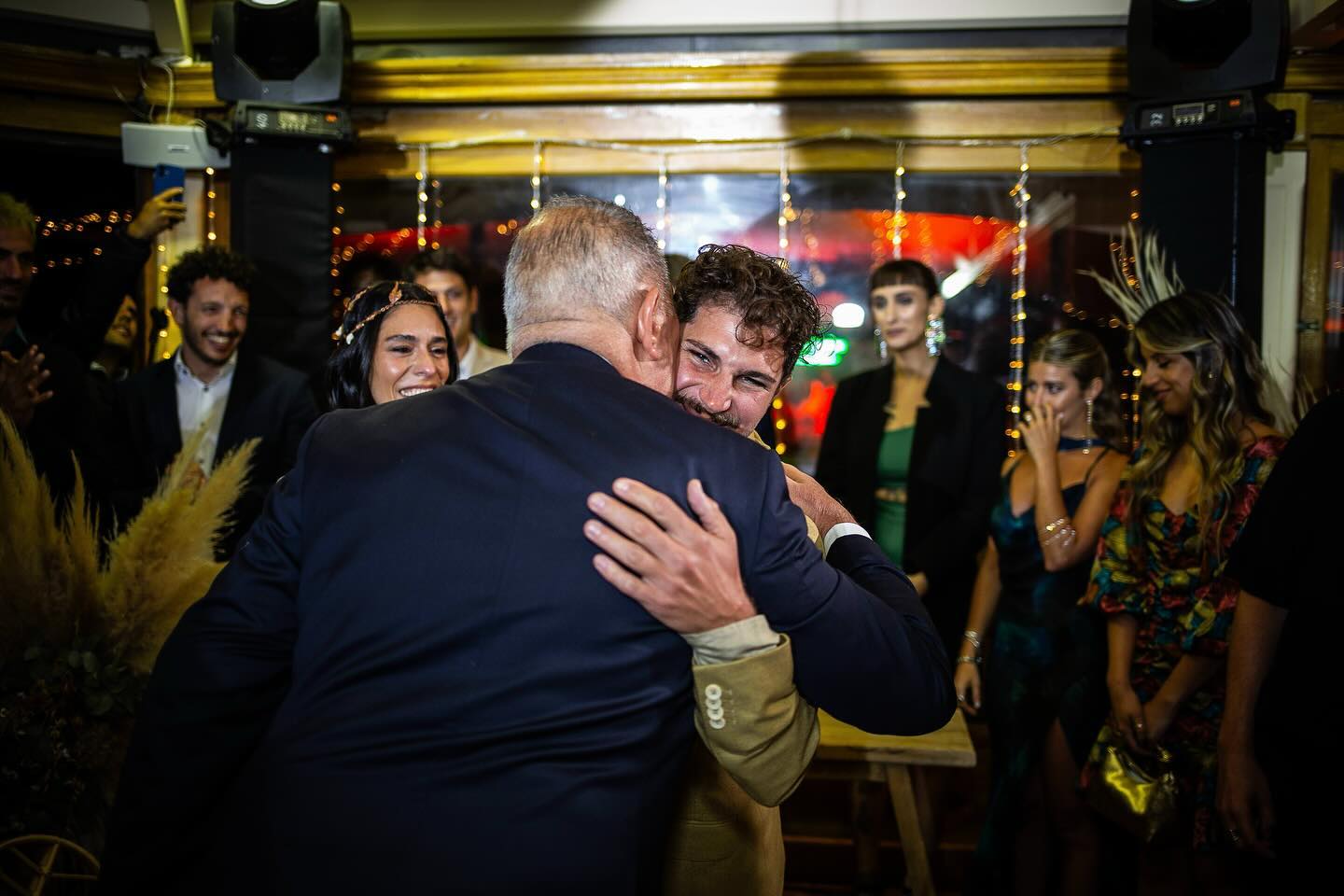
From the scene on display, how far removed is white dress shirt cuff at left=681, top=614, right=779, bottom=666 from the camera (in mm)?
1270

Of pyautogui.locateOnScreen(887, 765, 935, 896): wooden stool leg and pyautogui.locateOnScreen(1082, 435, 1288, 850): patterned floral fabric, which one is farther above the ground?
pyautogui.locateOnScreen(1082, 435, 1288, 850): patterned floral fabric

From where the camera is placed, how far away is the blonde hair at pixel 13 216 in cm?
308

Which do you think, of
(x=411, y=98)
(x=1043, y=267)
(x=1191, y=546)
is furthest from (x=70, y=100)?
(x=1191, y=546)

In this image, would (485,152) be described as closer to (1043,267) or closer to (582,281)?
(1043,267)

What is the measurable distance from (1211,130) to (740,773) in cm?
313

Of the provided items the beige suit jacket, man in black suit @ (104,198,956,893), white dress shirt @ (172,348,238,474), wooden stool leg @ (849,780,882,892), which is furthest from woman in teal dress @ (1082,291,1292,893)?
white dress shirt @ (172,348,238,474)

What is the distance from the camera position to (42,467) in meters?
3.08

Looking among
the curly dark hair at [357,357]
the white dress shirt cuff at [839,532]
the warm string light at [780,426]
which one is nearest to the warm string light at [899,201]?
the warm string light at [780,426]

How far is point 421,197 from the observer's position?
467 centimetres

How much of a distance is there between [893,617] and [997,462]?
2443mm

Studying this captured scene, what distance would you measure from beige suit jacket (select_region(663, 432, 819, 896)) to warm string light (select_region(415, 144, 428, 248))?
3.38m

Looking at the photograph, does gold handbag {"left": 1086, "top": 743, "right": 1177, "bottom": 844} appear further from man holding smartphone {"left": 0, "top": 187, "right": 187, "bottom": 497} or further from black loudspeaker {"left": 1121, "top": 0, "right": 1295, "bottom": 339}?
man holding smartphone {"left": 0, "top": 187, "right": 187, "bottom": 497}

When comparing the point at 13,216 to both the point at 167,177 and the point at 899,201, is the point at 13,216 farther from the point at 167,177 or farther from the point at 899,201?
the point at 899,201

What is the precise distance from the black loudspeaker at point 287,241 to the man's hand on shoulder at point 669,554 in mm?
3331
